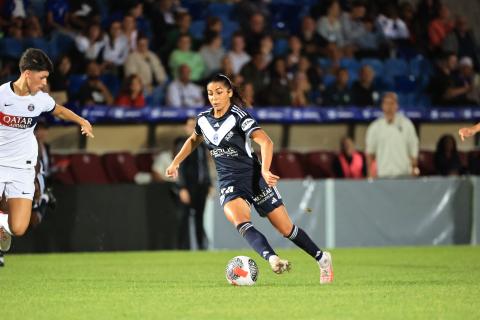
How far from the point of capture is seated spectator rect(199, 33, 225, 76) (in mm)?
19138

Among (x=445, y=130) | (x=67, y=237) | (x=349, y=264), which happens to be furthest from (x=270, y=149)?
(x=445, y=130)

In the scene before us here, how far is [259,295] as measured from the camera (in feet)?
28.7

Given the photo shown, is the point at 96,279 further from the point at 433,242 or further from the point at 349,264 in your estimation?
the point at 433,242

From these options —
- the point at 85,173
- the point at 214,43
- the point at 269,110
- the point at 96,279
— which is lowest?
the point at 96,279

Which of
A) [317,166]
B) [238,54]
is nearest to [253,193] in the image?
[317,166]

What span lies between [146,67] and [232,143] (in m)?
8.62

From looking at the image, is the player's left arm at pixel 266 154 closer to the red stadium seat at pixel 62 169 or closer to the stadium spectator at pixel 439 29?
the red stadium seat at pixel 62 169

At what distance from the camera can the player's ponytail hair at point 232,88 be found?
10000 millimetres

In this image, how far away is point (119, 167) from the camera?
58.8ft

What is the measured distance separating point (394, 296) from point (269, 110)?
9939 millimetres

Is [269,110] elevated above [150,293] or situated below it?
above

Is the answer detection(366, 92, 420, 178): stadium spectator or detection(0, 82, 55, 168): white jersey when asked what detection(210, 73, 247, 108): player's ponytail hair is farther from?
detection(366, 92, 420, 178): stadium spectator

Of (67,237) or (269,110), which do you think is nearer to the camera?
(67,237)

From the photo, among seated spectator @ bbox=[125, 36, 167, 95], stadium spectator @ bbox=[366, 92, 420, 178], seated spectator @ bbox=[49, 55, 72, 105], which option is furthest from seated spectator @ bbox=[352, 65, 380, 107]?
seated spectator @ bbox=[49, 55, 72, 105]
